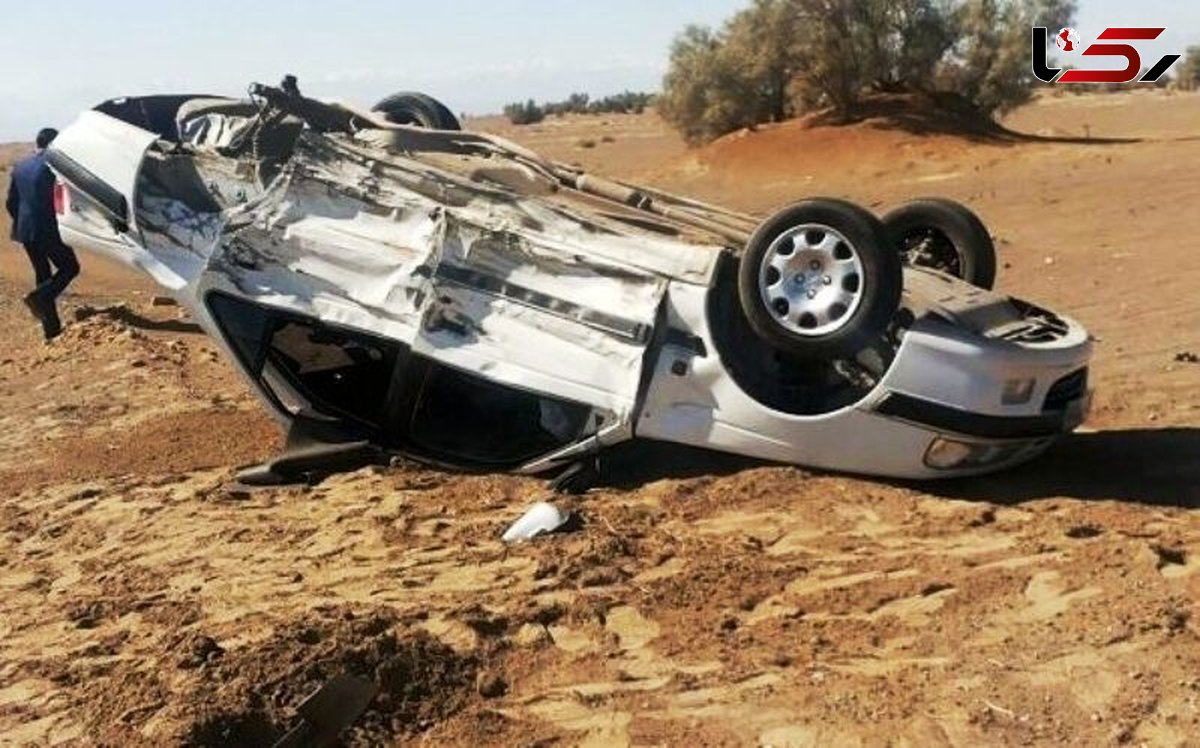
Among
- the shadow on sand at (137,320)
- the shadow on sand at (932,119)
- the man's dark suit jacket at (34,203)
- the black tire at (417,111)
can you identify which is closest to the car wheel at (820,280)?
the black tire at (417,111)

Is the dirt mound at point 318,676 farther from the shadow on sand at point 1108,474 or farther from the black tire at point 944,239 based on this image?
the black tire at point 944,239

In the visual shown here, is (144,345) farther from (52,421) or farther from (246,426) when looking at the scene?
(246,426)

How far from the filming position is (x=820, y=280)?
5777 mm

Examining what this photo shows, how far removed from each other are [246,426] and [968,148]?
1889 centimetres

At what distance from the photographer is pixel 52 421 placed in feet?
29.7

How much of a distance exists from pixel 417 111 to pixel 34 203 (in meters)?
4.96

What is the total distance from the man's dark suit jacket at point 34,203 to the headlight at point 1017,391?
8.84 m

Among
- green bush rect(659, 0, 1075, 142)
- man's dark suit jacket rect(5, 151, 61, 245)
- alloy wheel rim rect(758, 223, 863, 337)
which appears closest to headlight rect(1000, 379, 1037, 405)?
alloy wheel rim rect(758, 223, 863, 337)

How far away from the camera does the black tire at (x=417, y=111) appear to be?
839 centimetres

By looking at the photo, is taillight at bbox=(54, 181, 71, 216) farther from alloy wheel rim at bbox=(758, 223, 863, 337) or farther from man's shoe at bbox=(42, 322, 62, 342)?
man's shoe at bbox=(42, 322, 62, 342)

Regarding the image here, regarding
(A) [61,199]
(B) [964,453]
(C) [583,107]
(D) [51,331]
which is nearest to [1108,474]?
(B) [964,453]

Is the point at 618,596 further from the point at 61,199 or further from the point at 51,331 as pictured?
the point at 51,331

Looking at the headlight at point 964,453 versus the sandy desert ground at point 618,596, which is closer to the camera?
the sandy desert ground at point 618,596

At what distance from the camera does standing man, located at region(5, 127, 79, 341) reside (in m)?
11.9
